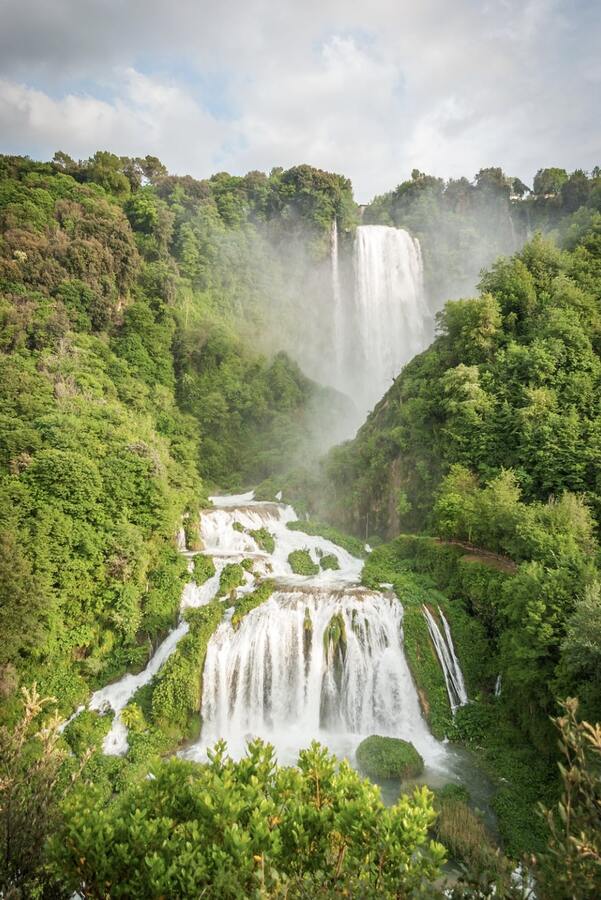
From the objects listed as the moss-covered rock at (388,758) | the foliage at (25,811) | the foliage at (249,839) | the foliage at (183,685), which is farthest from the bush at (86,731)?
the foliage at (249,839)

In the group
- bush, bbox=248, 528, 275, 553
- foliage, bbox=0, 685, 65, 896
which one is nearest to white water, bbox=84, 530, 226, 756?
bush, bbox=248, 528, 275, 553

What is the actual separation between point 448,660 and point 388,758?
15.3 feet

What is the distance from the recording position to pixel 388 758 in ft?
45.3

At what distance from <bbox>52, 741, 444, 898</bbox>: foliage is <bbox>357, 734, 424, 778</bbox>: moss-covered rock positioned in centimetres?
884

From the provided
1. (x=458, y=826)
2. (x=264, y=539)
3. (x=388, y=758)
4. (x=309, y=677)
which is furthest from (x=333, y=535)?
(x=458, y=826)

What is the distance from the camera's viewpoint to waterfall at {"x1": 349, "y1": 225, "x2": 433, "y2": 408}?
5275 centimetres

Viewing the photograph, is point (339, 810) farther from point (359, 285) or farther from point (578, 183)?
point (578, 183)

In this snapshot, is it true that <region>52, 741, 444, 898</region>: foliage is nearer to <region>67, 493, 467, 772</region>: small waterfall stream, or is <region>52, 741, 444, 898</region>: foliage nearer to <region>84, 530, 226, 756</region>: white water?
<region>67, 493, 467, 772</region>: small waterfall stream

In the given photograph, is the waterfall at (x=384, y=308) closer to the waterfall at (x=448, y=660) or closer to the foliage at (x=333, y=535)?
the foliage at (x=333, y=535)

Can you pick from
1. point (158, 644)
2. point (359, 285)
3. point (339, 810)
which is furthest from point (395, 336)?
point (339, 810)

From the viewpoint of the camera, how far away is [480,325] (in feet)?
86.5

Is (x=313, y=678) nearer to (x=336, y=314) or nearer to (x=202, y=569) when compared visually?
(x=202, y=569)

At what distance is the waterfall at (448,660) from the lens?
655 inches

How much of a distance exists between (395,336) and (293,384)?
14265 mm
